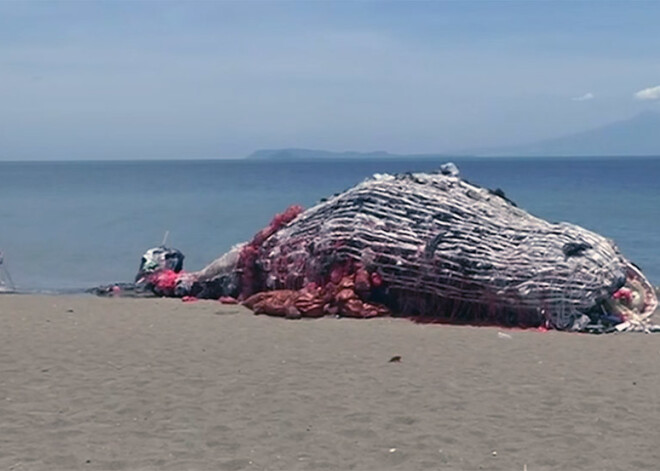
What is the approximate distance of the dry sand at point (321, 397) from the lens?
6.77 metres

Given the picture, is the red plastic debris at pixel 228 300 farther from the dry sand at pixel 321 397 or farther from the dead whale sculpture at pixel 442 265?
the dry sand at pixel 321 397

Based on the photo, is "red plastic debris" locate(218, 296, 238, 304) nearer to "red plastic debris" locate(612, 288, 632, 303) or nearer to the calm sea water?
"red plastic debris" locate(612, 288, 632, 303)

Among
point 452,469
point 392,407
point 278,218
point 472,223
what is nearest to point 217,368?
point 392,407

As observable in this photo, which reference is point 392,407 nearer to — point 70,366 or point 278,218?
point 70,366

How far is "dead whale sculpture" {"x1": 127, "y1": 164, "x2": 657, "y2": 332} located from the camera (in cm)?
1245

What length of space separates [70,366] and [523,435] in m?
4.51

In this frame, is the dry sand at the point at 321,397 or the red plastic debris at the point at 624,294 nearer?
the dry sand at the point at 321,397

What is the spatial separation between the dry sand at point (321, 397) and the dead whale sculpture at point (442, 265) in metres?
0.61

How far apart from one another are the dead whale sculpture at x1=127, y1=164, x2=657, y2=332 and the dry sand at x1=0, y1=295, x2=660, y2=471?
61 cm

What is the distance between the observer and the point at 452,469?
21.3ft

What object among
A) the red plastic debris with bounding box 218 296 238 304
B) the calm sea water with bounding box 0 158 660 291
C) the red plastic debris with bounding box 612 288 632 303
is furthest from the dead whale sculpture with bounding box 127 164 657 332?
the calm sea water with bounding box 0 158 660 291

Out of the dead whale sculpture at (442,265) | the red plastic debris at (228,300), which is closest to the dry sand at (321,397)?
the dead whale sculpture at (442,265)

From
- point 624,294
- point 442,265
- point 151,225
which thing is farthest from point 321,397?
point 151,225

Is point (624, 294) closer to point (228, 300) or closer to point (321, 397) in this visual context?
point (228, 300)
